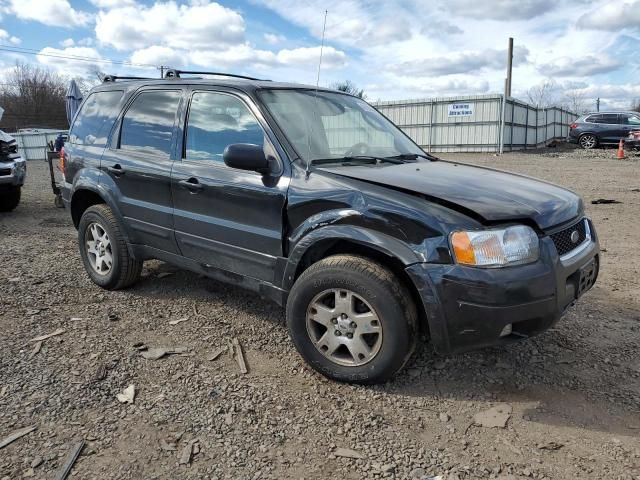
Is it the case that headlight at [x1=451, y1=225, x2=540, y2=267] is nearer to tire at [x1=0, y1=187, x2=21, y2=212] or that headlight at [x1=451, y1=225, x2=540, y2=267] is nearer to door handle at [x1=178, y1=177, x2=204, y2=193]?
door handle at [x1=178, y1=177, x2=204, y2=193]

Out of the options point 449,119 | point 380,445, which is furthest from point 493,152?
point 380,445

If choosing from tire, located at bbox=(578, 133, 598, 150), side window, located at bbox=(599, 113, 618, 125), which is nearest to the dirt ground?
side window, located at bbox=(599, 113, 618, 125)

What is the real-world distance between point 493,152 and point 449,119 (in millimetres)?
2674

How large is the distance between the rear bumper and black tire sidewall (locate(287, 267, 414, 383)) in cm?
17

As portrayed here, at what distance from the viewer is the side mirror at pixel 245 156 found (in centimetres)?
315

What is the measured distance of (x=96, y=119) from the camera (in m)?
4.73

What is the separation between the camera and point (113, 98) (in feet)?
15.1

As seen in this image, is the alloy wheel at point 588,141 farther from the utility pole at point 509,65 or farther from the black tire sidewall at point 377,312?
the black tire sidewall at point 377,312

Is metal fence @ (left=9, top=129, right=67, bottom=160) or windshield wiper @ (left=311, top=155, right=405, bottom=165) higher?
metal fence @ (left=9, top=129, right=67, bottom=160)

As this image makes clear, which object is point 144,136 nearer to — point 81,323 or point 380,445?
point 81,323

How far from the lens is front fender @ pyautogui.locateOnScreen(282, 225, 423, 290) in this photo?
2.75 metres

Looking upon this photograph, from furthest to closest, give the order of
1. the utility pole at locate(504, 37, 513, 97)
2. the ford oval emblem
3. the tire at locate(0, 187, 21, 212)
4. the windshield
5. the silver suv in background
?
the utility pole at locate(504, 37, 513, 97)
the silver suv in background
the tire at locate(0, 187, 21, 212)
the windshield
the ford oval emblem

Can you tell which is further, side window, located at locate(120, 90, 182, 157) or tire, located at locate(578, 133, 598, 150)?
tire, located at locate(578, 133, 598, 150)

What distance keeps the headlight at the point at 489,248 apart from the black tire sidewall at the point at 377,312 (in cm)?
44
